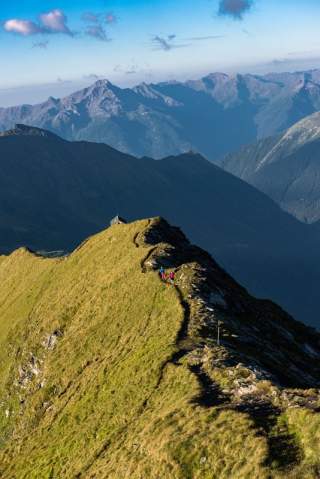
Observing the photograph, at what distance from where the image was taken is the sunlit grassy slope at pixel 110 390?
3931 cm

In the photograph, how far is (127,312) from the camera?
8381 cm

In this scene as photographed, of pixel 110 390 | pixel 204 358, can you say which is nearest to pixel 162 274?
pixel 110 390

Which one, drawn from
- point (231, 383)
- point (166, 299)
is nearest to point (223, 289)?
point (166, 299)

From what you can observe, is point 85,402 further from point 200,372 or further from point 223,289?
point 223,289

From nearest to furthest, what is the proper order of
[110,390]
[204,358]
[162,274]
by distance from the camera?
[204,358] → [110,390] → [162,274]

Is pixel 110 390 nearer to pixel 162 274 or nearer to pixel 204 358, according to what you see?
pixel 204 358

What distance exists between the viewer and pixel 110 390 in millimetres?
63562

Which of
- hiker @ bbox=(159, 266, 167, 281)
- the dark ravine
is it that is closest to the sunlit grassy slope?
the dark ravine

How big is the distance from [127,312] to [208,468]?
4695 centimetres

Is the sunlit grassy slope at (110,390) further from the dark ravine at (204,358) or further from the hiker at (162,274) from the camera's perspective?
the hiker at (162,274)

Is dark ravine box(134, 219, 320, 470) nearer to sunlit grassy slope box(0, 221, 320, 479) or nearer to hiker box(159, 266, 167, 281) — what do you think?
sunlit grassy slope box(0, 221, 320, 479)

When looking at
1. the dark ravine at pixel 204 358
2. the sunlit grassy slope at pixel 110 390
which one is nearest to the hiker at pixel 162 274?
the sunlit grassy slope at pixel 110 390

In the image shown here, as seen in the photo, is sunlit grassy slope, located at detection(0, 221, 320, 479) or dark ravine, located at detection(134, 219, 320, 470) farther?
sunlit grassy slope, located at detection(0, 221, 320, 479)

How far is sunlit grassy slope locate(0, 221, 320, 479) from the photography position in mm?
39312
